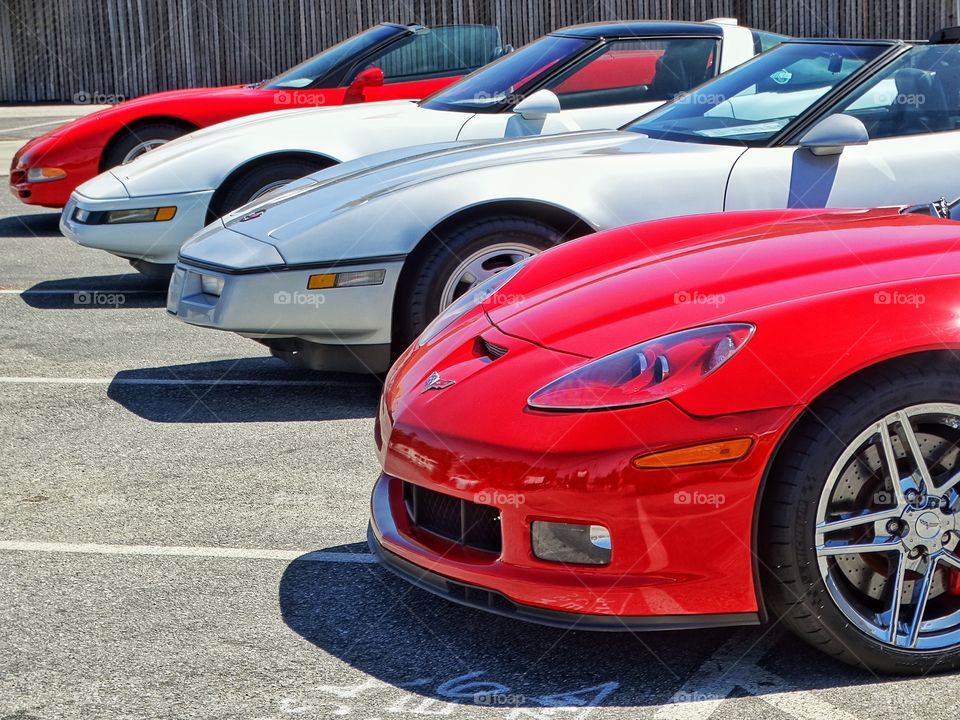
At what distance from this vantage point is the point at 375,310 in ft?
17.4

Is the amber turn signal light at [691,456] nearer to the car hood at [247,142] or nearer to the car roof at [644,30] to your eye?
the car hood at [247,142]

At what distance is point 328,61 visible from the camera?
9.90 metres

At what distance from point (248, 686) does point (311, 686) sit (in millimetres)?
149

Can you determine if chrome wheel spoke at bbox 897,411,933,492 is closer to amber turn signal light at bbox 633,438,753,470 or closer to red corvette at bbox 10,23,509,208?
amber turn signal light at bbox 633,438,753,470

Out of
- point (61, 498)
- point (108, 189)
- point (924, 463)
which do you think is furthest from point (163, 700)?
point (108, 189)

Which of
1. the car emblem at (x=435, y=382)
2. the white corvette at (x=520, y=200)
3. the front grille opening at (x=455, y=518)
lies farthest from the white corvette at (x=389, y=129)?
the front grille opening at (x=455, y=518)

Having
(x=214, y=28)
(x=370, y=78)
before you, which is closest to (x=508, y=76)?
(x=370, y=78)

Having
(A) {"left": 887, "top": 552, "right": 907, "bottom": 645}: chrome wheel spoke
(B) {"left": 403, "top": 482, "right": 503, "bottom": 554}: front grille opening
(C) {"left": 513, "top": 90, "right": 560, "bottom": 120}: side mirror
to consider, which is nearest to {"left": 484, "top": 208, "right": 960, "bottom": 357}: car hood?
(B) {"left": 403, "top": 482, "right": 503, "bottom": 554}: front grille opening

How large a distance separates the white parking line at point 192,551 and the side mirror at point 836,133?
2.61 m

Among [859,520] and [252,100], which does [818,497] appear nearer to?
[859,520]

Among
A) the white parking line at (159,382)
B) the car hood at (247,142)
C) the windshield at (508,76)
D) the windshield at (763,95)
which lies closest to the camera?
the windshield at (763,95)

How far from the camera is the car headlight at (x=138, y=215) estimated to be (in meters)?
7.44

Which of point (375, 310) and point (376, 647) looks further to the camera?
point (375, 310)

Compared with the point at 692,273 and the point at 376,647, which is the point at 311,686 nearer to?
the point at 376,647
